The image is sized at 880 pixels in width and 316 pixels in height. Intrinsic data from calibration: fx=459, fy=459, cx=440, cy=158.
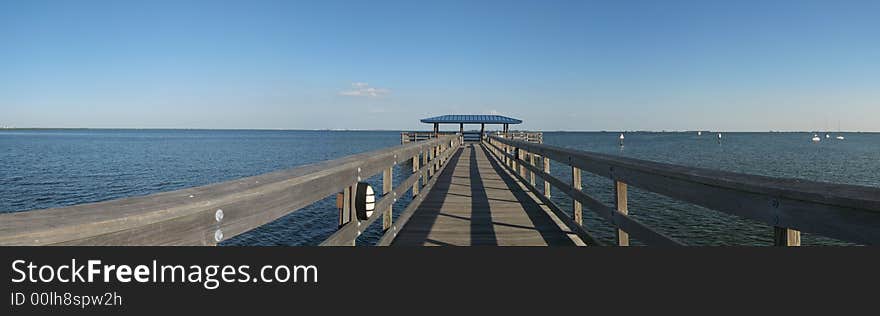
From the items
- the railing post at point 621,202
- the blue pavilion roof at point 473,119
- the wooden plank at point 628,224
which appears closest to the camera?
the wooden plank at point 628,224

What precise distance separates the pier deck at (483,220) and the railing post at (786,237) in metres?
2.63

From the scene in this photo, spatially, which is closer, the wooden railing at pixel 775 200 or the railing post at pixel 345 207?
the wooden railing at pixel 775 200

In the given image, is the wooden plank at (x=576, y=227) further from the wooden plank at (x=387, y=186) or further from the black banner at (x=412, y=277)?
the black banner at (x=412, y=277)

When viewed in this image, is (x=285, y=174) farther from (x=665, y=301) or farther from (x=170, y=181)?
(x=170, y=181)

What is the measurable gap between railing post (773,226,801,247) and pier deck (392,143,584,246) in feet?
8.64

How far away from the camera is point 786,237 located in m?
1.77

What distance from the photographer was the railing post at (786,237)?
1.75m

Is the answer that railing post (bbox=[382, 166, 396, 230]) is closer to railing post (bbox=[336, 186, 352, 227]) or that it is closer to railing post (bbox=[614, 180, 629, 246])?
railing post (bbox=[336, 186, 352, 227])

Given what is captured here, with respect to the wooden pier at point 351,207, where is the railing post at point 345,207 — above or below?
below

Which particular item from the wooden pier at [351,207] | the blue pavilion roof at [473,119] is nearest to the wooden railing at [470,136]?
the blue pavilion roof at [473,119]

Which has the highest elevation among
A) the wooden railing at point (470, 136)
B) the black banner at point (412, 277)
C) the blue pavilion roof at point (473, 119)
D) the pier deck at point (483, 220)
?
the blue pavilion roof at point (473, 119)

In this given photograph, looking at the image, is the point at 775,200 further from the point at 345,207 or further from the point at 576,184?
the point at 576,184

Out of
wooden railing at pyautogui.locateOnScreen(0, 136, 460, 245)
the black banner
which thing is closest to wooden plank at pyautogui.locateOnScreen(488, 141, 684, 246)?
the black banner

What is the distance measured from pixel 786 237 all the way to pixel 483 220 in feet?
13.6
